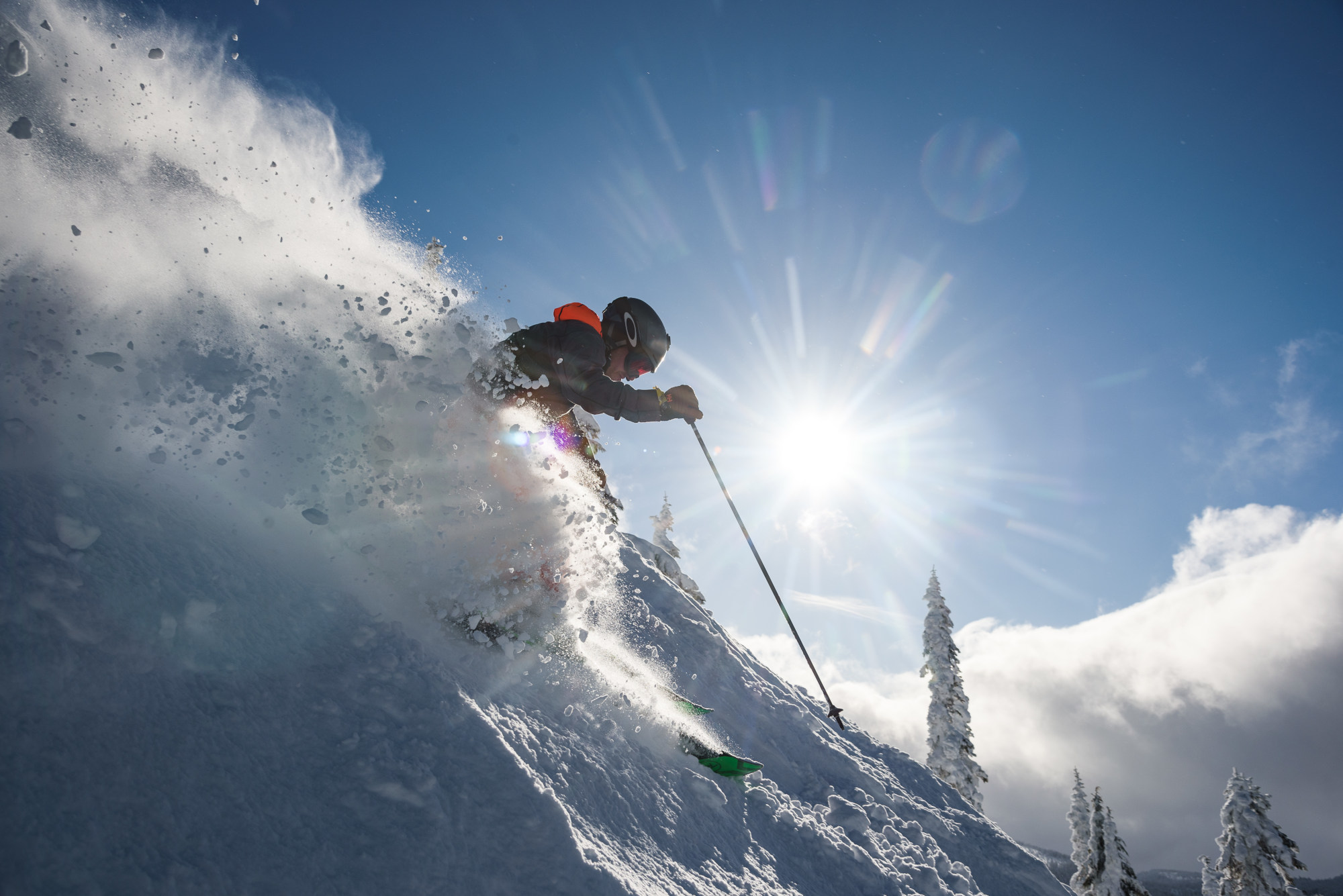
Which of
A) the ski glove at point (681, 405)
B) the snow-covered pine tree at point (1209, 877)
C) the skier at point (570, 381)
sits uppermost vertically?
the snow-covered pine tree at point (1209, 877)

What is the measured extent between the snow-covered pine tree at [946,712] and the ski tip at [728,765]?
893 inches

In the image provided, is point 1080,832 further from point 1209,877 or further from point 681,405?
point 681,405

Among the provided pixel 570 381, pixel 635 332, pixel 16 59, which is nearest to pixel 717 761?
pixel 570 381

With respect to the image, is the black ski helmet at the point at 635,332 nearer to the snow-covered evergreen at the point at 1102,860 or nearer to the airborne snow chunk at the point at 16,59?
the airborne snow chunk at the point at 16,59

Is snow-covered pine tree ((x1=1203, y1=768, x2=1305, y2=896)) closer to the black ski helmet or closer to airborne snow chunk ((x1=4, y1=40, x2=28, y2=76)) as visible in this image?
the black ski helmet

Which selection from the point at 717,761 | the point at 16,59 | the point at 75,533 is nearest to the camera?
the point at 75,533

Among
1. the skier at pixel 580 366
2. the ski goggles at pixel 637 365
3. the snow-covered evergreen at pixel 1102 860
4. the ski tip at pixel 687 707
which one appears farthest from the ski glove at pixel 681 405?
the snow-covered evergreen at pixel 1102 860

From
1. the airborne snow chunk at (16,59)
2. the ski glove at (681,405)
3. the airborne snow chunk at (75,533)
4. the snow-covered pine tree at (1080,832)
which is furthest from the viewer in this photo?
the snow-covered pine tree at (1080,832)

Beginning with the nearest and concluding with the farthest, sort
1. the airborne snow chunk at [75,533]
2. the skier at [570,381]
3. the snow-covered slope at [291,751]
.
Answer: the snow-covered slope at [291,751], the airborne snow chunk at [75,533], the skier at [570,381]

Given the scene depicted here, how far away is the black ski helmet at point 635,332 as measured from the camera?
787 cm

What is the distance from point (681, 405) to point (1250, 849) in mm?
34953

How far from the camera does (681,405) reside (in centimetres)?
791

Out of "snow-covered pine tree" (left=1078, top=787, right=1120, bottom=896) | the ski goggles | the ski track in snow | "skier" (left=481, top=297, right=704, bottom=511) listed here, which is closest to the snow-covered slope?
the ski track in snow

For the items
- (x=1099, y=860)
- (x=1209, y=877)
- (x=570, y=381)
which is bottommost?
(x=570, y=381)
